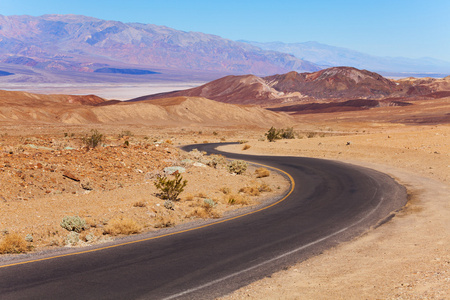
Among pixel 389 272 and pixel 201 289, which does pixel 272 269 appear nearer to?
pixel 201 289

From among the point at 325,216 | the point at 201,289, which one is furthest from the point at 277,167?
the point at 201,289

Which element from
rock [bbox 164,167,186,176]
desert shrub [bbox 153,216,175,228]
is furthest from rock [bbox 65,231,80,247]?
rock [bbox 164,167,186,176]

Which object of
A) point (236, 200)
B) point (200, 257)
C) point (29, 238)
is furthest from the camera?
point (236, 200)

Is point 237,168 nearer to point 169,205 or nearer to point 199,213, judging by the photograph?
point 169,205

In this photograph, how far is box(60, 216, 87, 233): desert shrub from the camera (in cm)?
Answer: 1352

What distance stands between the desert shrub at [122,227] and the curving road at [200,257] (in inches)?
24.8

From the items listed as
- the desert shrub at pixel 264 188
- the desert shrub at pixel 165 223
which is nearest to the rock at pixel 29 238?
the desert shrub at pixel 165 223

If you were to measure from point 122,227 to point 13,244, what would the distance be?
332cm

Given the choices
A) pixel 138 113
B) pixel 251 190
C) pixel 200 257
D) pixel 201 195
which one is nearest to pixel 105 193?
pixel 201 195

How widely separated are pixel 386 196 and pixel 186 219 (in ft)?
32.6

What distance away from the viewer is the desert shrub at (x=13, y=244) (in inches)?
452

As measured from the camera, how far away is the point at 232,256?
37.3 ft

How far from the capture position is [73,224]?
1353 centimetres

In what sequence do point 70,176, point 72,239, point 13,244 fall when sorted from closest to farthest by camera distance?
1. point 13,244
2. point 72,239
3. point 70,176
